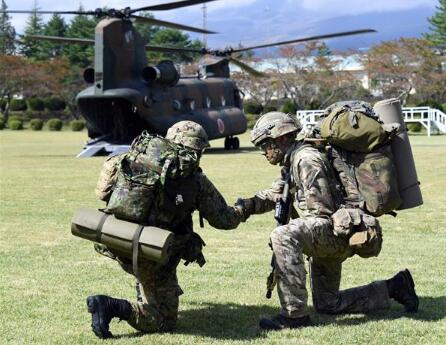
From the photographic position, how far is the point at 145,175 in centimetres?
506

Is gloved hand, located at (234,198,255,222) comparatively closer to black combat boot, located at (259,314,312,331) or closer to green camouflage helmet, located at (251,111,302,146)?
green camouflage helmet, located at (251,111,302,146)

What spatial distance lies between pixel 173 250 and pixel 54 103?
69372 millimetres

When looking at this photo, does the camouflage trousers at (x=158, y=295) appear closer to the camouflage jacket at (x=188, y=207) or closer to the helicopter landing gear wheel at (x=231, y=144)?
the camouflage jacket at (x=188, y=207)

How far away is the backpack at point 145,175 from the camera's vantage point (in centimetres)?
505

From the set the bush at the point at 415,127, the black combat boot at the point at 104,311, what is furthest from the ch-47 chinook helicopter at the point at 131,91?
the bush at the point at 415,127

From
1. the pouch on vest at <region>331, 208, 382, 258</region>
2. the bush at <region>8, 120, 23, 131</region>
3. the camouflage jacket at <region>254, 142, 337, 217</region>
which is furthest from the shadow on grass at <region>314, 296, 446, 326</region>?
the bush at <region>8, 120, 23, 131</region>

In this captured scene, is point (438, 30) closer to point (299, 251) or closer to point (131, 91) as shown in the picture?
point (131, 91)

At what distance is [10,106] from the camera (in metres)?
72.7

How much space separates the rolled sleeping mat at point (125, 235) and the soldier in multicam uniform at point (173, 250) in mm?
216

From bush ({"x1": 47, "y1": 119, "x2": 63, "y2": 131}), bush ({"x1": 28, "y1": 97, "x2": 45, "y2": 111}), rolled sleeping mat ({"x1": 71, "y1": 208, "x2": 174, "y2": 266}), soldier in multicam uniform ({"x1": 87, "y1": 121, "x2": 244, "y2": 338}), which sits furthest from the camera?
bush ({"x1": 28, "y1": 97, "x2": 45, "y2": 111})

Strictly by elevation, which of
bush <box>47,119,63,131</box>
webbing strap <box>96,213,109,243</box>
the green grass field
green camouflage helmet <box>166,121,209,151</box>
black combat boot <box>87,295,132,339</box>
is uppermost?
green camouflage helmet <box>166,121,209,151</box>

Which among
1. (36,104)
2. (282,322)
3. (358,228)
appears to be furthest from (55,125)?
(358,228)

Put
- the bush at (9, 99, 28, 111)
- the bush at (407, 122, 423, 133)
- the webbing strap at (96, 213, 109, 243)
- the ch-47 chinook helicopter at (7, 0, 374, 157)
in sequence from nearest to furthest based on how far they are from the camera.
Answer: the webbing strap at (96, 213, 109, 243), the ch-47 chinook helicopter at (7, 0, 374, 157), the bush at (407, 122, 423, 133), the bush at (9, 99, 28, 111)

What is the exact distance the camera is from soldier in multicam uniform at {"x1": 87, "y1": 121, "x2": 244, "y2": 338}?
524cm
